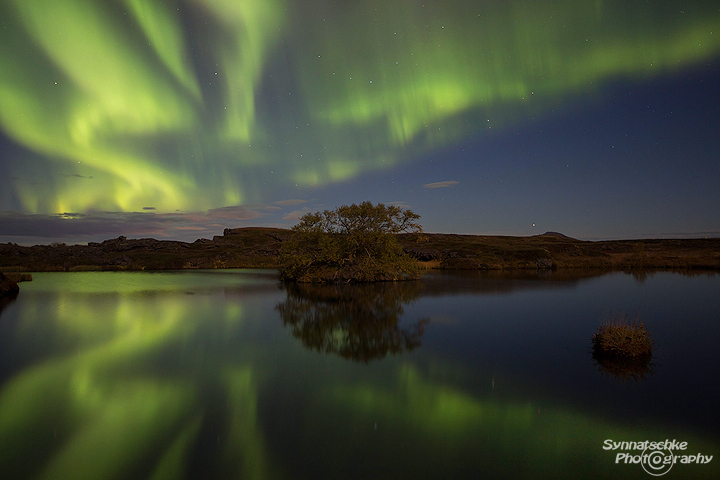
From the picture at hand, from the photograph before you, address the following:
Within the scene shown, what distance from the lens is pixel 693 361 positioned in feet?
41.7

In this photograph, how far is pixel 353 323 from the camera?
18.9 metres

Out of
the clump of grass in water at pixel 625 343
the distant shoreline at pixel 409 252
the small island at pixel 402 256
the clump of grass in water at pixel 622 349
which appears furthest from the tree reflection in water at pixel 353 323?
the distant shoreline at pixel 409 252

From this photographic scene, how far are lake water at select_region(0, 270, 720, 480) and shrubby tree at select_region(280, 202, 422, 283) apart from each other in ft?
64.3

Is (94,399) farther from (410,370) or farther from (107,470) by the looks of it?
(410,370)

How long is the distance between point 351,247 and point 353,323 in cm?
2223

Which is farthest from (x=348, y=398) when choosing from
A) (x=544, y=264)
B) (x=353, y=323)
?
(x=544, y=264)

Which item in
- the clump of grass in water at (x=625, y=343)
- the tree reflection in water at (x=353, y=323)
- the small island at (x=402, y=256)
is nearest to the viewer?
the clump of grass in water at (x=625, y=343)

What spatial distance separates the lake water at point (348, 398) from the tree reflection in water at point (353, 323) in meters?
0.17

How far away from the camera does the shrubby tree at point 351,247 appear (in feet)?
132

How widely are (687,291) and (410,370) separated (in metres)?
31.7

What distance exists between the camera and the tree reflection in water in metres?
14.8

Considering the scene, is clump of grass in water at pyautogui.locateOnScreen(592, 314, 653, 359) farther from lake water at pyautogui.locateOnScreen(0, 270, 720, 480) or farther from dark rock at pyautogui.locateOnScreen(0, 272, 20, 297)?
dark rock at pyautogui.locateOnScreen(0, 272, 20, 297)

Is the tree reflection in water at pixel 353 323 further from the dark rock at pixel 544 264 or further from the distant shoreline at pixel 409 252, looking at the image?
the dark rock at pixel 544 264

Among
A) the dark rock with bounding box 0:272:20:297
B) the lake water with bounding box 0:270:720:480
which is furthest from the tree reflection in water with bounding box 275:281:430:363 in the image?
the dark rock with bounding box 0:272:20:297
